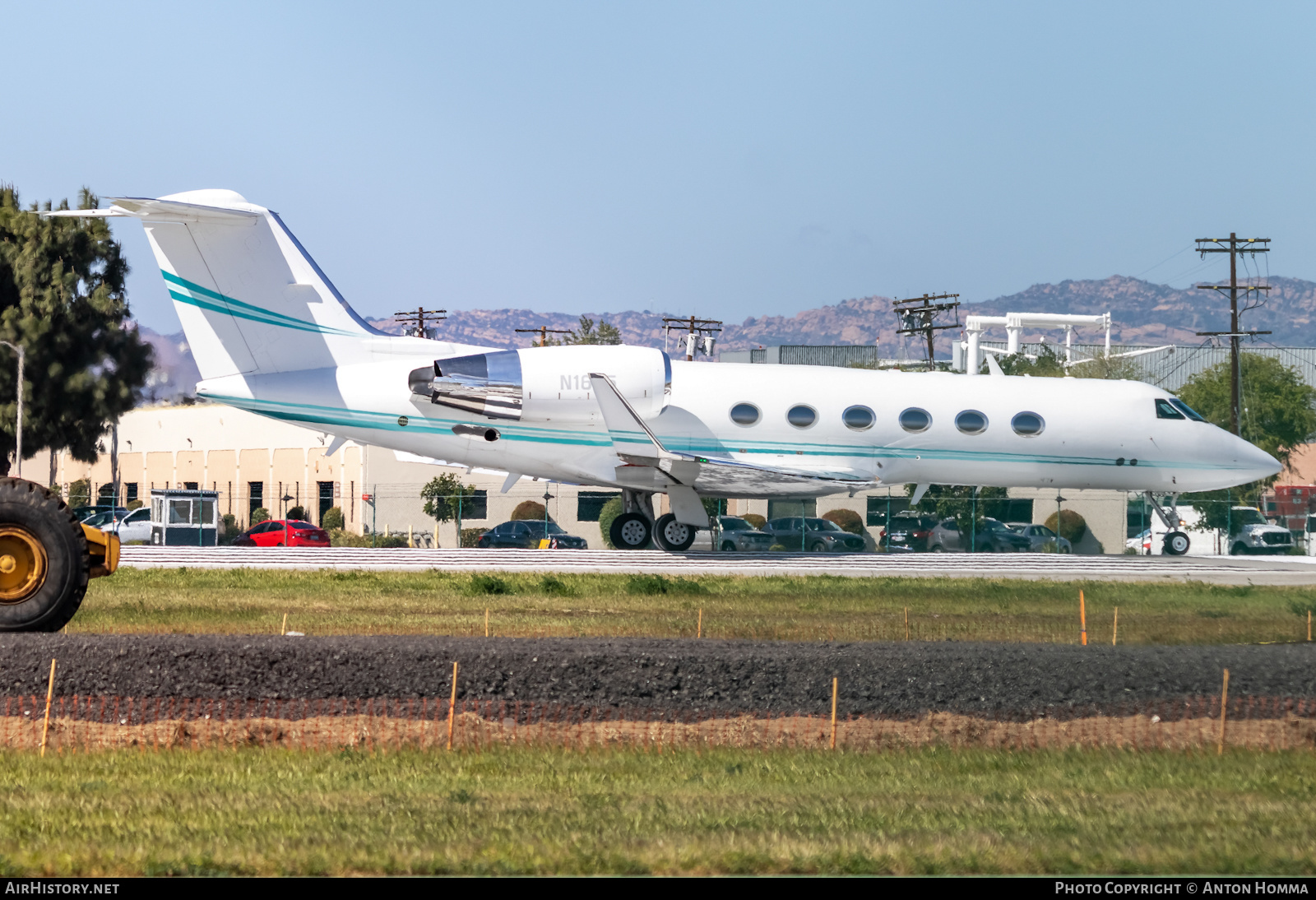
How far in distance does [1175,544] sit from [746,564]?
11986 millimetres

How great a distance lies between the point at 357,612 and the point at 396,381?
918 centimetres

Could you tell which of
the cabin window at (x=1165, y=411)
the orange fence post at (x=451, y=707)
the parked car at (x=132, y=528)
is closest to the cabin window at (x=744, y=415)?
the cabin window at (x=1165, y=411)

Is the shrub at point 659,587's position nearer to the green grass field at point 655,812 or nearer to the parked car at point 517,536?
the green grass field at point 655,812

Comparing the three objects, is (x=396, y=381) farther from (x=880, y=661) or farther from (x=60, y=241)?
(x=60, y=241)

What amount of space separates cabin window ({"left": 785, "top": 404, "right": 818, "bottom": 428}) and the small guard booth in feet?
82.5

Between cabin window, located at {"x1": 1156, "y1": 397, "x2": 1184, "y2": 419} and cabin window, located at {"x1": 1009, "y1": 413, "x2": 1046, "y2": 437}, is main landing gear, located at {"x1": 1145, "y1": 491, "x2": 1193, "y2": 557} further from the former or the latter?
cabin window, located at {"x1": 1009, "y1": 413, "x2": 1046, "y2": 437}

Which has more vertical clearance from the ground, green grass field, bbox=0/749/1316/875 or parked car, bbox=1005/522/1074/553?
green grass field, bbox=0/749/1316/875

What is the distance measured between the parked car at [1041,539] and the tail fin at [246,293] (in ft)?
67.2

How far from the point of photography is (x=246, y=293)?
28859 millimetres

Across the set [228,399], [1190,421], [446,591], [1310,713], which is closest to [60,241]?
[228,399]

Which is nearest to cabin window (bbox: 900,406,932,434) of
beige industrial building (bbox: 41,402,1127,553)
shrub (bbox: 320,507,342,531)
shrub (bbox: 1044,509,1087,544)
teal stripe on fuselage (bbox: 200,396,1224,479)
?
teal stripe on fuselage (bbox: 200,396,1224,479)

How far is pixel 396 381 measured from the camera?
95.0 ft

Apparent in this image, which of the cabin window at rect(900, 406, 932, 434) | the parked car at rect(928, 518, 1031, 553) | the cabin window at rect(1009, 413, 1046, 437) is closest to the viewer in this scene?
the cabin window at rect(900, 406, 932, 434)

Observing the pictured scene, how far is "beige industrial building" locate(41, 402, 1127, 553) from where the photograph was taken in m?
57.4
